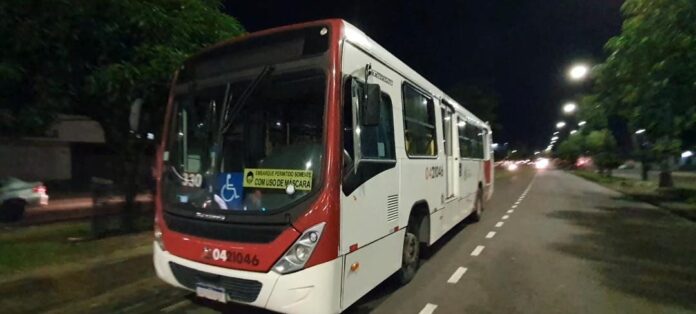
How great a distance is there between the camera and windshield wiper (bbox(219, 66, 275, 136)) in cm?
424

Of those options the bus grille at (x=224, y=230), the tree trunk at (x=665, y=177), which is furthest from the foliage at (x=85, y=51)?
the tree trunk at (x=665, y=177)

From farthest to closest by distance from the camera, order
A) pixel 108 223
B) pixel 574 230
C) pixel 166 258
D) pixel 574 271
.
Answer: pixel 574 230, pixel 108 223, pixel 574 271, pixel 166 258

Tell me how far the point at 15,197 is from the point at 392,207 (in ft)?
42.9

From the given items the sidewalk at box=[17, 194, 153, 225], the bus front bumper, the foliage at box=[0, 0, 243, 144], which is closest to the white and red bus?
the bus front bumper

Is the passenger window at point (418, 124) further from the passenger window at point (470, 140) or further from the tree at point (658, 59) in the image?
the tree at point (658, 59)

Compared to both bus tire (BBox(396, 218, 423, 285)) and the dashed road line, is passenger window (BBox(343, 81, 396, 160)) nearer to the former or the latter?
bus tire (BBox(396, 218, 423, 285))

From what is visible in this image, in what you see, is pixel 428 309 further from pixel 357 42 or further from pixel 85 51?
pixel 85 51

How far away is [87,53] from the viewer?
6.79 metres

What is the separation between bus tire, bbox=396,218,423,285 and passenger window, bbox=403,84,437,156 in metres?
1.04

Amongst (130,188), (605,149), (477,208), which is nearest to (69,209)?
(130,188)

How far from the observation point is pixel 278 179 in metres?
3.96

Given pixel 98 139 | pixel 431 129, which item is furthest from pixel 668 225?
pixel 98 139

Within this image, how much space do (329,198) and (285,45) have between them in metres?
1.58

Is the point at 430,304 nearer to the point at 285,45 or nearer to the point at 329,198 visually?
the point at 329,198
